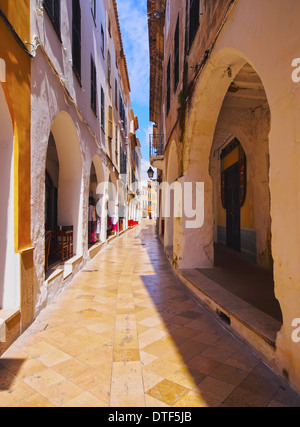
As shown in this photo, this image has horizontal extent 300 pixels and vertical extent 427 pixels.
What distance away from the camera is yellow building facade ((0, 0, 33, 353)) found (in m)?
3.20

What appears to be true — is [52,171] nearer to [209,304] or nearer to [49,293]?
[49,293]

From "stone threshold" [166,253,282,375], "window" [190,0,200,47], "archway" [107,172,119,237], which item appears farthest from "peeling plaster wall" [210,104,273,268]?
"archway" [107,172,119,237]

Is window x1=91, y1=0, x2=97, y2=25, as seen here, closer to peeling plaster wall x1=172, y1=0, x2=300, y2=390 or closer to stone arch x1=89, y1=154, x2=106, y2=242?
stone arch x1=89, y1=154, x2=106, y2=242

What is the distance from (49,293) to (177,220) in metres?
3.68

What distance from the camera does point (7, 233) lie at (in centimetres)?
340

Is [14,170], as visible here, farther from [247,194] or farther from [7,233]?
[247,194]

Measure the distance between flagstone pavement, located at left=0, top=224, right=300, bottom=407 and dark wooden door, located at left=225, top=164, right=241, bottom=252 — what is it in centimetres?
502

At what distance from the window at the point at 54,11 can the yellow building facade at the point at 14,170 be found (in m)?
1.16

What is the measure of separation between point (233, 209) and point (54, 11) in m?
7.53

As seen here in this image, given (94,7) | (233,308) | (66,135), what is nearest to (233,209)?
(66,135)

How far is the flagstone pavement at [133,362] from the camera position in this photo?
219 cm

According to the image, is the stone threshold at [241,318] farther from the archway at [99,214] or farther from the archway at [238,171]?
the archway at [99,214]

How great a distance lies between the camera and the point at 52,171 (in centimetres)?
951

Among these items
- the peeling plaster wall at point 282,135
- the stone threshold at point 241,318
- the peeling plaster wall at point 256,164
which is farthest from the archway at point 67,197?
the peeling plaster wall at point 282,135
